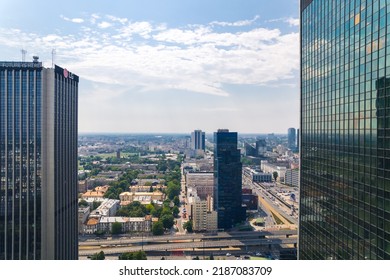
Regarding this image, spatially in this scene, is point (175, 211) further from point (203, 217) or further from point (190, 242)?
point (190, 242)

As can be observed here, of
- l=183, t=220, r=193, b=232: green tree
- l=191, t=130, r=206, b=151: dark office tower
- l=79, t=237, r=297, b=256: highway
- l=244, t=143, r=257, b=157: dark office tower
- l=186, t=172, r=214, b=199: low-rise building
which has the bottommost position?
l=79, t=237, r=297, b=256: highway

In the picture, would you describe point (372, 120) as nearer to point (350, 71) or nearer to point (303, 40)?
point (350, 71)

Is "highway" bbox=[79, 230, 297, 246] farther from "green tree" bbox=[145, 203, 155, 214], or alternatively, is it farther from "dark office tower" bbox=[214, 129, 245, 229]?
"green tree" bbox=[145, 203, 155, 214]

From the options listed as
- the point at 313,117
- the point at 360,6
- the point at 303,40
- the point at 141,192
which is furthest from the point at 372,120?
the point at 141,192

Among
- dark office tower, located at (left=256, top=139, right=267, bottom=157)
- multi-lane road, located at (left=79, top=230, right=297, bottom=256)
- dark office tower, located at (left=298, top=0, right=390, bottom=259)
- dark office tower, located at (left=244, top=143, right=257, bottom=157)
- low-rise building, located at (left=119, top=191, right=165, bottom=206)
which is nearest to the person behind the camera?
dark office tower, located at (left=298, top=0, right=390, bottom=259)

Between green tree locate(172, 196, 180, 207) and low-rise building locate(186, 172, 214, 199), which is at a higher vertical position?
low-rise building locate(186, 172, 214, 199)

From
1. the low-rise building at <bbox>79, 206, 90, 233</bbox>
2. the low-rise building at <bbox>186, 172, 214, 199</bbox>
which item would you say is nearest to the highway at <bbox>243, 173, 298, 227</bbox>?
the low-rise building at <bbox>186, 172, 214, 199</bbox>
